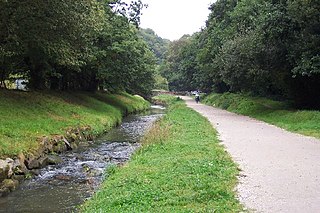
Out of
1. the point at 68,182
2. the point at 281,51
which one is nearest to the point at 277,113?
Result: the point at 281,51

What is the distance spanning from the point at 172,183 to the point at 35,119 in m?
13.2

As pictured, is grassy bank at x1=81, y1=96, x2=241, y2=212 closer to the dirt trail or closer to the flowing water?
the dirt trail

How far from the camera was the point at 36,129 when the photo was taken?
63.6 feet

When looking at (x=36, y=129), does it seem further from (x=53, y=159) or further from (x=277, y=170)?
(x=277, y=170)

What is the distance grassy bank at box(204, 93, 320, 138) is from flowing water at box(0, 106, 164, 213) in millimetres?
9956

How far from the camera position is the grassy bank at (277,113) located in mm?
22861

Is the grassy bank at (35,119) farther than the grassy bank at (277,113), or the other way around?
the grassy bank at (277,113)

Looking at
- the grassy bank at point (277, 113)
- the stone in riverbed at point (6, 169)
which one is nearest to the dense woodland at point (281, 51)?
the grassy bank at point (277, 113)

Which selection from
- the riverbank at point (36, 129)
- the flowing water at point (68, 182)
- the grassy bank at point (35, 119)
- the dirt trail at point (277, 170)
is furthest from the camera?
the grassy bank at point (35, 119)

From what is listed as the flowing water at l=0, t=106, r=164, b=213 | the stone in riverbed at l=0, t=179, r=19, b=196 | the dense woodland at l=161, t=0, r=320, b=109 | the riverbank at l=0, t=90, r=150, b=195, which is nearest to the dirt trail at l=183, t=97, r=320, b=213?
the flowing water at l=0, t=106, r=164, b=213

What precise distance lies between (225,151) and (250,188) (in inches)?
223

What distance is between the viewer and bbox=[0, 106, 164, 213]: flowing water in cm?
1085

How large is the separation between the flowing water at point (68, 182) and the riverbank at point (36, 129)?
1.81ft

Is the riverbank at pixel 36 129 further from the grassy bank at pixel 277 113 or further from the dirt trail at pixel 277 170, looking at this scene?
the grassy bank at pixel 277 113
